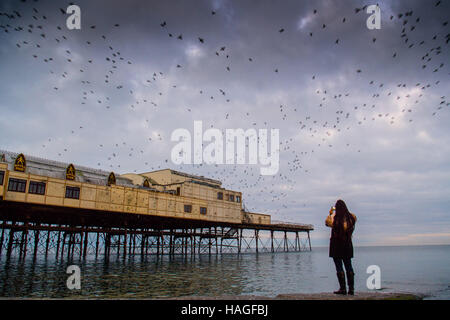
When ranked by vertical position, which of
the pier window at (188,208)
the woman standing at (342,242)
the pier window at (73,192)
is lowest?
the woman standing at (342,242)

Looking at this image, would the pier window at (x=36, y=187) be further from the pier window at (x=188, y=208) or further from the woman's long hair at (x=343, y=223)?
the woman's long hair at (x=343, y=223)

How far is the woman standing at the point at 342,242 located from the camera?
8.35 meters

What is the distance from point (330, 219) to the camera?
354 inches

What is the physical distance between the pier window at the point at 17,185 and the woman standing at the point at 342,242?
103 ft

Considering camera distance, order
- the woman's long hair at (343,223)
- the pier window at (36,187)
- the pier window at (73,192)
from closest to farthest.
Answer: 1. the woman's long hair at (343,223)
2. the pier window at (36,187)
3. the pier window at (73,192)

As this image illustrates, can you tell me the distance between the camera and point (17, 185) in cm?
2988

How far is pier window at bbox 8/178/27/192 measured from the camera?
2930 cm

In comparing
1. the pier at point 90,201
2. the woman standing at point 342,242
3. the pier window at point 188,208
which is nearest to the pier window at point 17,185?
the pier at point 90,201

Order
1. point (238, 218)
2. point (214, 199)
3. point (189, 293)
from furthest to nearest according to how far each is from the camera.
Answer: point (238, 218) < point (214, 199) < point (189, 293)

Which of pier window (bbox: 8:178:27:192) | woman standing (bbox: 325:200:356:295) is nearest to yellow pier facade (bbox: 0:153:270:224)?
pier window (bbox: 8:178:27:192)
